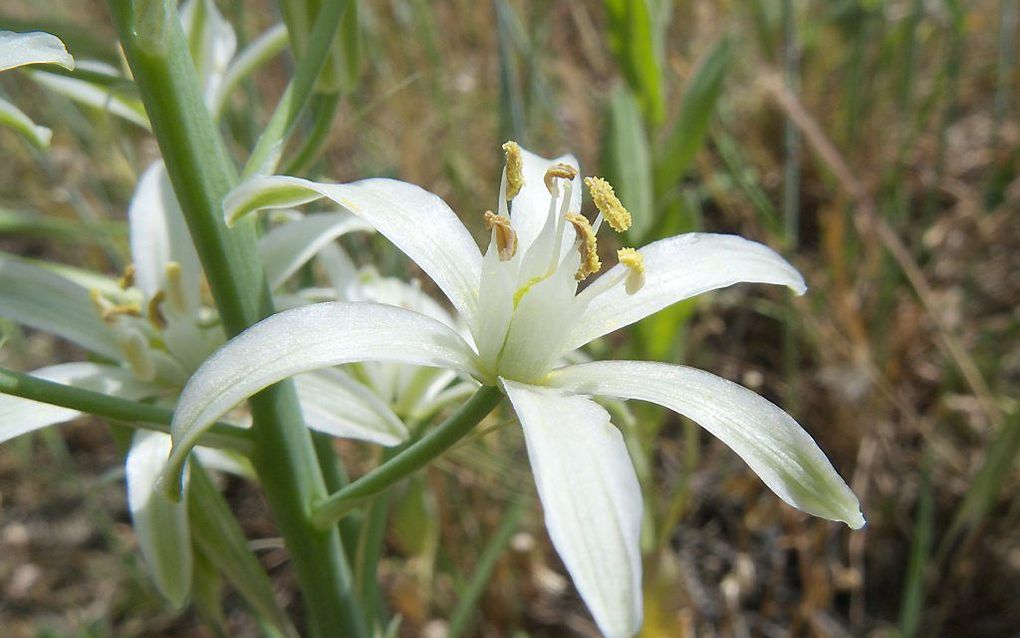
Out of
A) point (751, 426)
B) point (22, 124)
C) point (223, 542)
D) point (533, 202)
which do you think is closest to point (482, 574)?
point (223, 542)

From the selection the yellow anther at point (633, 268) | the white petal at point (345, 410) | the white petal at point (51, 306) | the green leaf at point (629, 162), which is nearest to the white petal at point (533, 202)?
the yellow anther at point (633, 268)

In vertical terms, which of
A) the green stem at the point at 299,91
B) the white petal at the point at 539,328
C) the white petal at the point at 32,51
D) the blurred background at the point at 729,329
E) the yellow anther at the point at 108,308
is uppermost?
the white petal at the point at 32,51

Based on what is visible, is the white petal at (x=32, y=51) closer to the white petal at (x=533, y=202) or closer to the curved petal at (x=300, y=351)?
the curved petal at (x=300, y=351)

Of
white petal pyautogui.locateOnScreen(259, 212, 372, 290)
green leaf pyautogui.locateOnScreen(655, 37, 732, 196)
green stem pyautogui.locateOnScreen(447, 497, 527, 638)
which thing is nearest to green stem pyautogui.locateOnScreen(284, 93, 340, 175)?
white petal pyautogui.locateOnScreen(259, 212, 372, 290)

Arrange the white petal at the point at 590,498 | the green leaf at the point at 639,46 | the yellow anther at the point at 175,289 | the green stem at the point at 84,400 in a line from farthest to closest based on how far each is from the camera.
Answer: the green leaf at the point at 639,46, the yellow anther at the point at 175,289, the green stem at the point at 84,400, the white petal at the point at 590,498

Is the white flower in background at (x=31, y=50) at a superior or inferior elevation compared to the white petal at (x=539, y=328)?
superior

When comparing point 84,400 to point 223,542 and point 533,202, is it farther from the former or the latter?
point 533,202

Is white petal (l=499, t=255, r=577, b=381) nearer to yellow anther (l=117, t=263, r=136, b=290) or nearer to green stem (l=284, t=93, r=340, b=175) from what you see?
green stem (l=284, t=93, r=340, b=175)
